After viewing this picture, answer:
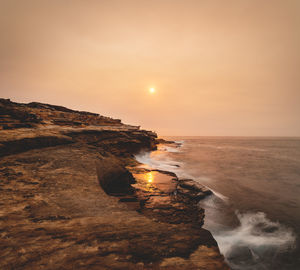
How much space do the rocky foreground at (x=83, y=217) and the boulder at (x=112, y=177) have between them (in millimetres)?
39

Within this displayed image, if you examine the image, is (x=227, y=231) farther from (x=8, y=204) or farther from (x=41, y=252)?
(x=8, y=204)

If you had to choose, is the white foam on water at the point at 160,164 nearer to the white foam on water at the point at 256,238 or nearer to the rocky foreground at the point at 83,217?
the rocky foreground at the point at 83,217

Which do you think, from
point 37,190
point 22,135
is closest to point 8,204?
point 37,190

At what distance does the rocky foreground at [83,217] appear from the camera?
178cm

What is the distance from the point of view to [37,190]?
348 cm

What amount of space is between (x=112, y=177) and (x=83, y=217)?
127 inches

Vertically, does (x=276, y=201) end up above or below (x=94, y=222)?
below

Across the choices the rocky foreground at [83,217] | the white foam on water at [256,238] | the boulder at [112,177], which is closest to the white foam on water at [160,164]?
the boulder at [112,177]

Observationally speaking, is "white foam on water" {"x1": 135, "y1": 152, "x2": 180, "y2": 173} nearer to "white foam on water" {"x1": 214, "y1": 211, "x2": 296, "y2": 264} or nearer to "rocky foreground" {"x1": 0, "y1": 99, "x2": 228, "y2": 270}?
"rocky foreground" {"x1": 0, "y1": 99, "x2": 228, "y2": 270}

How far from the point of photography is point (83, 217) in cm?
267

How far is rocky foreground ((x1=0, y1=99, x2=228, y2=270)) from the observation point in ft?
5.85

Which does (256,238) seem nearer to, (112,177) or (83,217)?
(112,177)

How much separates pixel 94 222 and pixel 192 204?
4486 mm

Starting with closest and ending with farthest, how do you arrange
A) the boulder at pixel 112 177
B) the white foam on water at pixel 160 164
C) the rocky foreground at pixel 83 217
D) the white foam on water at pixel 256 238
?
the rocky foreground at pixel 83 217 < the white foam on water at pixel 256 238 < the boulder at pixel 112 177 < the white foam on water at pixel 160 164
